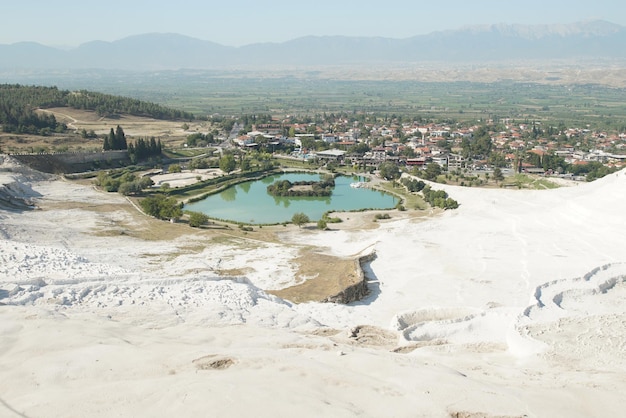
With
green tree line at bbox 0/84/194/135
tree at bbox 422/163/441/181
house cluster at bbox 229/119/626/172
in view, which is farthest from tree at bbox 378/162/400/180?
green tree line at bbox 0/84/194/135

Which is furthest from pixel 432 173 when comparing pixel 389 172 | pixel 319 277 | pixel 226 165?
pixel 319 277

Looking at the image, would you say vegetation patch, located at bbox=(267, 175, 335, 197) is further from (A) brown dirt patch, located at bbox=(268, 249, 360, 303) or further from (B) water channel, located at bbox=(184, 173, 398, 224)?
(A) brown dirt patch, located at bbox=(268, 249, 360, 303)

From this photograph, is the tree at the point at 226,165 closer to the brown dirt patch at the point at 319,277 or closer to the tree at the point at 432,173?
the tree at the point at 432,173

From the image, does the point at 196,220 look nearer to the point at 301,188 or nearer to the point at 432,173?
the point at 301,188

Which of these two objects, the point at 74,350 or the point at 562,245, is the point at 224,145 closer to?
the point at 562,245

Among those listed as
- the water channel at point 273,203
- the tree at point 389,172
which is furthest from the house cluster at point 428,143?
the water channel at point 273,203

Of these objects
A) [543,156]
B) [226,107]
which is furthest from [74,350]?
[226,107]

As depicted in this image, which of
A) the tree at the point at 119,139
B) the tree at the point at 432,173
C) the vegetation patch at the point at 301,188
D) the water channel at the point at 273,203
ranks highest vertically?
the tree at the point at 119,139
